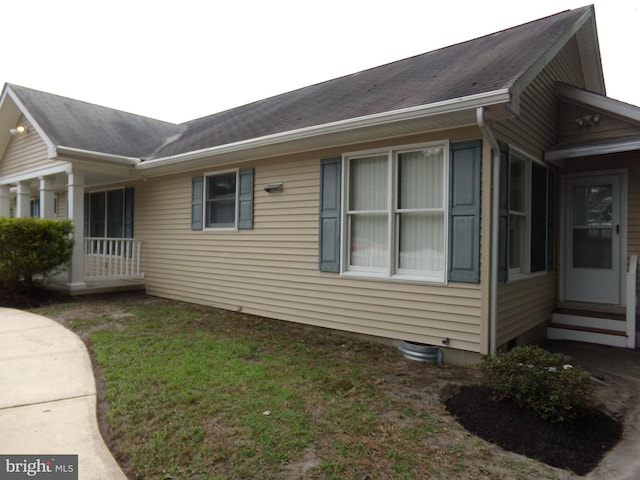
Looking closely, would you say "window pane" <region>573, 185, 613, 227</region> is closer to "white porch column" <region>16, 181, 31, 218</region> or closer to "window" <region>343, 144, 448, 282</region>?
"window" <region>343, 144, 448, 282</region>

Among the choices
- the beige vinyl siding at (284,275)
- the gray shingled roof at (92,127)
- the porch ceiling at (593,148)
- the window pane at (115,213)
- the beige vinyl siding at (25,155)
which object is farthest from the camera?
the window pane at (115,213)

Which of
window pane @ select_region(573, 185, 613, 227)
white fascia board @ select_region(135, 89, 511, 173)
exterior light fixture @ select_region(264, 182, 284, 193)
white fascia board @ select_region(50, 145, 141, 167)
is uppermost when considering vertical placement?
white fascia board @ select_region(50, 145, 141, 167)

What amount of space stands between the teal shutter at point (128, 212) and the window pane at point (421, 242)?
6.91m

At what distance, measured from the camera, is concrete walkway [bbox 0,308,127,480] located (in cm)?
265

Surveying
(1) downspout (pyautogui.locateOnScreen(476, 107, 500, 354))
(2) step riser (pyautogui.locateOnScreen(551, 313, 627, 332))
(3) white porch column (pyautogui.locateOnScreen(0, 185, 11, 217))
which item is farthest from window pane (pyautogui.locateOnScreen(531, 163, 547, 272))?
(3) white porch column (pyautogui.locateOnScreen(0, 185, 11, 217))

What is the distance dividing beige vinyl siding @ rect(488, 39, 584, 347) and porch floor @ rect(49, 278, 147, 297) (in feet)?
24.7

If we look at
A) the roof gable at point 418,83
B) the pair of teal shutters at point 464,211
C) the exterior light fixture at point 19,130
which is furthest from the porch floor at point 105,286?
the pair of teal shutters at point 464,211

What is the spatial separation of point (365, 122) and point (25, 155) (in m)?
9.62

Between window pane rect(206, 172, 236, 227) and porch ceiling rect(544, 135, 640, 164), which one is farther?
window pane rect(206, 172, 236, 227)

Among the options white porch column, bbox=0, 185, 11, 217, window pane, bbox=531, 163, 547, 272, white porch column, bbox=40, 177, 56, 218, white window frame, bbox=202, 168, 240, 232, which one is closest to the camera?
window pane, bbox=531, 163, 547, 272

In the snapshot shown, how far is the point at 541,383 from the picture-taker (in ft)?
10.1

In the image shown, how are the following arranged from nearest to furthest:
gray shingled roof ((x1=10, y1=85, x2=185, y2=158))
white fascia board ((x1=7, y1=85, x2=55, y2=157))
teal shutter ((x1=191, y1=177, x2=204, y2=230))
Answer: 1. teal shutter ((x1=191, y1=177, x2=204, y2=230))
2. white fascia board ((x1=7, y1=85, x2=55, y2=157))
3. gray shingled roof ((x1=10, y1=85, x2=185, y2=158))

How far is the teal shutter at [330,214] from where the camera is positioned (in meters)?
5.58

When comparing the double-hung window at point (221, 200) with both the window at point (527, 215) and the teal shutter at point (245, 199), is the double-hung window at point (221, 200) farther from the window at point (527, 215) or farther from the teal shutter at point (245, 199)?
the window at point (527, 215)
